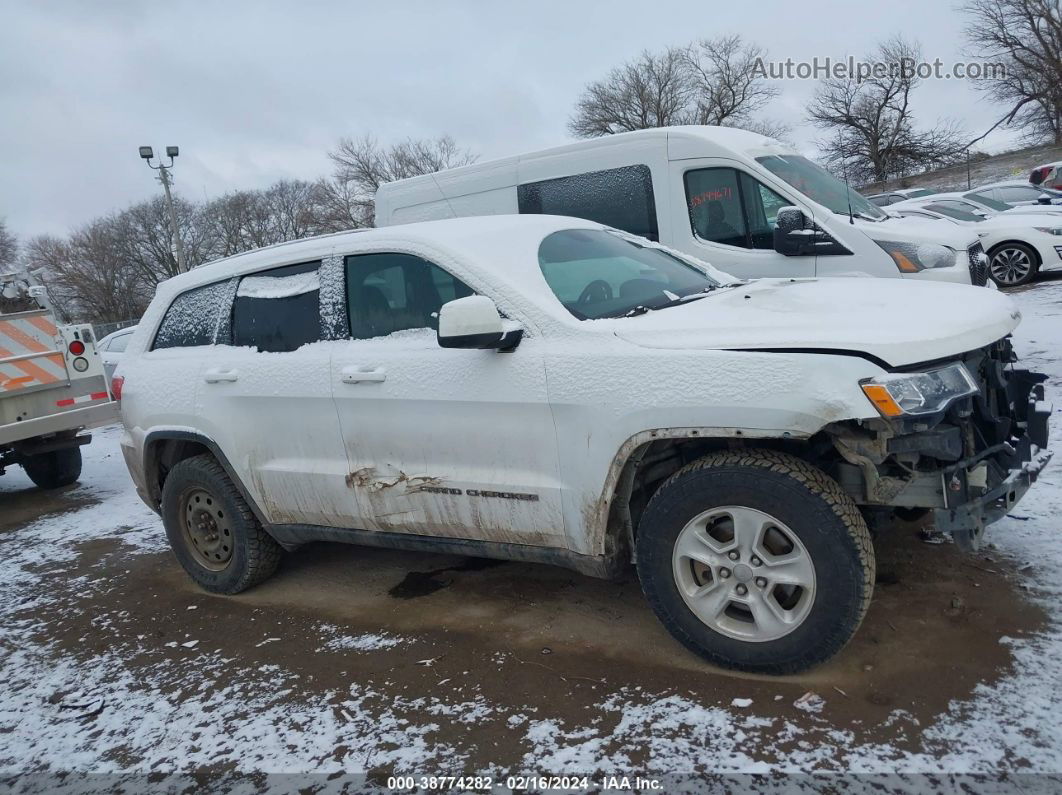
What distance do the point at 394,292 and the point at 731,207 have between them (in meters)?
4.01

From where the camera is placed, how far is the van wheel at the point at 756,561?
266cm

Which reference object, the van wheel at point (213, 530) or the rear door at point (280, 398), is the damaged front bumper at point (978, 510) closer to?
the rear door at point (280, 398)

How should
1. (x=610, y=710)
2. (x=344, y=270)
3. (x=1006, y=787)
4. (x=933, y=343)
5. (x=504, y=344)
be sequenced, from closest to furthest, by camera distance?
(x=1006, y=787) → (x=933, y=343) → (x=610, y=710) → (x=504, y=344) → (x=344, y=270)

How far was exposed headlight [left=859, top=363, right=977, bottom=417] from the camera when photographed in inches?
97.7

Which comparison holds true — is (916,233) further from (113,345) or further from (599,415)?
(113,345)

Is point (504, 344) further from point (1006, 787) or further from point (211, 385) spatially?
point (1006, 787)

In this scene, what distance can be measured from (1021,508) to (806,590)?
1.95m

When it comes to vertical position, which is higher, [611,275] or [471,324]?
[611,275]

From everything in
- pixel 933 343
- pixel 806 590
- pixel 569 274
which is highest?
pixel 569 274

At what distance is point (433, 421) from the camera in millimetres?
3396

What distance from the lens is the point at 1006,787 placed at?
2211 mm

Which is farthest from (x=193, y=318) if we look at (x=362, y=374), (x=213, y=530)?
(x=362, y=374)

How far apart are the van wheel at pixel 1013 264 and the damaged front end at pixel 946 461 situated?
10.1 metres

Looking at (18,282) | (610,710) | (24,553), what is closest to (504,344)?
(610,710)
